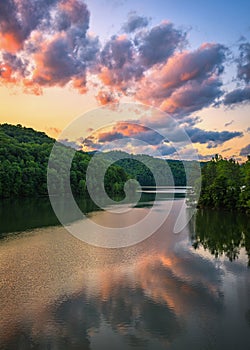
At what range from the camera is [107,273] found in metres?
19.4

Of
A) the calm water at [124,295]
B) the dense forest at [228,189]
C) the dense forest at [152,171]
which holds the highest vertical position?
the dense forest at [152,171]

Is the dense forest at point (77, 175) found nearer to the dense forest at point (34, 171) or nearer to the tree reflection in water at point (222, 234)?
the dense forest at point (34, 171)

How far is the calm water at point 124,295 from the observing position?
465 inches

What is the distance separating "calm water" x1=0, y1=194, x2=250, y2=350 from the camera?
11.8 m

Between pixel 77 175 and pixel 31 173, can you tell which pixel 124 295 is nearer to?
pixel 31 173

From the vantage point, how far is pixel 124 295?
52.2 feet

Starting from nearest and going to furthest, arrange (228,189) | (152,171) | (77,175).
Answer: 1. (228,189)
2. (77,175)
3. (152,171)

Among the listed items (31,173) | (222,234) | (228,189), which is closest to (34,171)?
(31,173)

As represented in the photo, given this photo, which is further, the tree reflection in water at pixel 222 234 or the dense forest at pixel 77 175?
the dense forest at pixel 77 175

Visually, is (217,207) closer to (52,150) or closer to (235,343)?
(235,343)

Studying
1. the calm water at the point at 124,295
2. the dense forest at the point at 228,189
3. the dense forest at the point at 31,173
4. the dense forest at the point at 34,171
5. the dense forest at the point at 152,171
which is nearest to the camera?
the calm water at the point at 124,295

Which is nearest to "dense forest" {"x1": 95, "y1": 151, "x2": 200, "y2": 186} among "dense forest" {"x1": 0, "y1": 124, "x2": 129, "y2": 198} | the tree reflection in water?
"dense forest" {"x1": 0, "y1": 124, "x2": 129, "y2": 198}

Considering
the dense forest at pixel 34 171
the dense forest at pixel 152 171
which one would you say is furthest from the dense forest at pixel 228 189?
the dense forest at pixel 152 171

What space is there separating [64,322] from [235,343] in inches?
247
